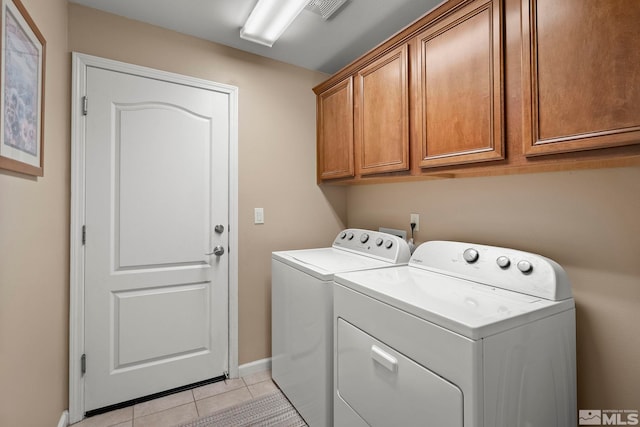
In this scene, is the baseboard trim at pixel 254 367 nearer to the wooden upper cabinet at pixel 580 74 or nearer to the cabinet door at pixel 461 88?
the cabinet door at pixel 461 88

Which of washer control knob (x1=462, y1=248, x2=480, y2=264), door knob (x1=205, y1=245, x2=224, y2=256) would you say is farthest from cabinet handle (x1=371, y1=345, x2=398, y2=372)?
door knob (x1=205, y1=245, x2=224, y2=256)

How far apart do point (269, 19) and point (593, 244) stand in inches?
78.9

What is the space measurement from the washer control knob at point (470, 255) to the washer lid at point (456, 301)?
11cm

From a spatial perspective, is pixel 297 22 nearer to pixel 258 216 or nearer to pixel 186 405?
pixel 258 216

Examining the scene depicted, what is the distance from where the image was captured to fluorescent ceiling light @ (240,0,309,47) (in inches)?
64.4

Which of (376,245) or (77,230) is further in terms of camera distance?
(376,245)

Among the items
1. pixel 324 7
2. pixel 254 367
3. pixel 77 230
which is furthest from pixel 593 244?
pixel 77 230

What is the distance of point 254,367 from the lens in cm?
227

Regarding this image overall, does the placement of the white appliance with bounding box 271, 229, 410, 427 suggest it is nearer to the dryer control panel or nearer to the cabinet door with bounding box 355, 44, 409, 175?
the dryer control panel

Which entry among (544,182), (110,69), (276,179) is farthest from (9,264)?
(544,182)

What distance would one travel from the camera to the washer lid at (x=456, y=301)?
0.92 meters

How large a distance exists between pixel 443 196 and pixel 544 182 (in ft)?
1.82

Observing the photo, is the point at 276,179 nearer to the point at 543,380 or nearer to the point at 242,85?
the point at 242,85

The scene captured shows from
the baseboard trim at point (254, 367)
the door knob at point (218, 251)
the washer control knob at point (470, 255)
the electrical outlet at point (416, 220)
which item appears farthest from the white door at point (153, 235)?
the washer control knob at point (470, 255)
